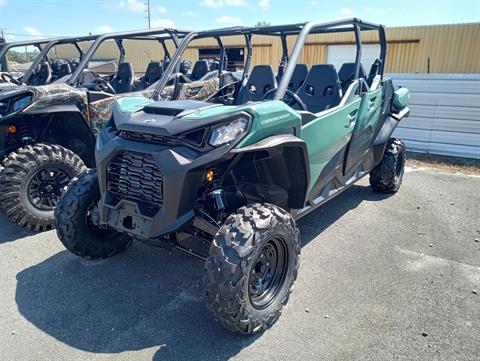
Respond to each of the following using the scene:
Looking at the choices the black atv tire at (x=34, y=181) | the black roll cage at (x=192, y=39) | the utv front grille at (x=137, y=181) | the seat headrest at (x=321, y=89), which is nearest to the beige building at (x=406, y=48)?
the black roll cage at (x=192, y=39)

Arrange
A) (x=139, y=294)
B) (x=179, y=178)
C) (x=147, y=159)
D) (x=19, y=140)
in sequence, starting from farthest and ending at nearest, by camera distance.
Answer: (x=19, y=140), (x=139, y=294), (x=147, y=159), (x=179, y=178)

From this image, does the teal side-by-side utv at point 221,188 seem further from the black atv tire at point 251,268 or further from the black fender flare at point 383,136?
the black fender flare at point 383,136

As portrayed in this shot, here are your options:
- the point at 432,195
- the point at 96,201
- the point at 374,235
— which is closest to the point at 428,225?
the point at 374,235

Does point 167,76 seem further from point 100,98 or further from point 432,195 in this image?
point 432,195

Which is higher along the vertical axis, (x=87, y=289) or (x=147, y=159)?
(x=147, y=159)

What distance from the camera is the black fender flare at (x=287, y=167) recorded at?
2.92 m

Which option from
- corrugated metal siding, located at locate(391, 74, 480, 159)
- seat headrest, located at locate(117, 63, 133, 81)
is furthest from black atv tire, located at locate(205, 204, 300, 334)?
corrugated metal siding, located at locate(391, 74, 480, 159)

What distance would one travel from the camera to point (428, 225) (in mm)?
4496

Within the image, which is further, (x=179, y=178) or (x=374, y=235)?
(x=374, y=235)

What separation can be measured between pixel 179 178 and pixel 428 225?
3274 millimetres

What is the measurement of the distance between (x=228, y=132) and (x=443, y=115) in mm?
6617

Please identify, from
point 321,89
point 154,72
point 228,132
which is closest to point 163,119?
point 228,132

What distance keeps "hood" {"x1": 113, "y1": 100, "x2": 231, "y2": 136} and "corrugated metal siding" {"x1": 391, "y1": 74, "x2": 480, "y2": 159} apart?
6.42m

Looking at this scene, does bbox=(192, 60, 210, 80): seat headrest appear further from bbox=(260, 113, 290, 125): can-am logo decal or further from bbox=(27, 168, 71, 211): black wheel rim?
bbox=(260, 113, 290, 125): can-am logo decal
